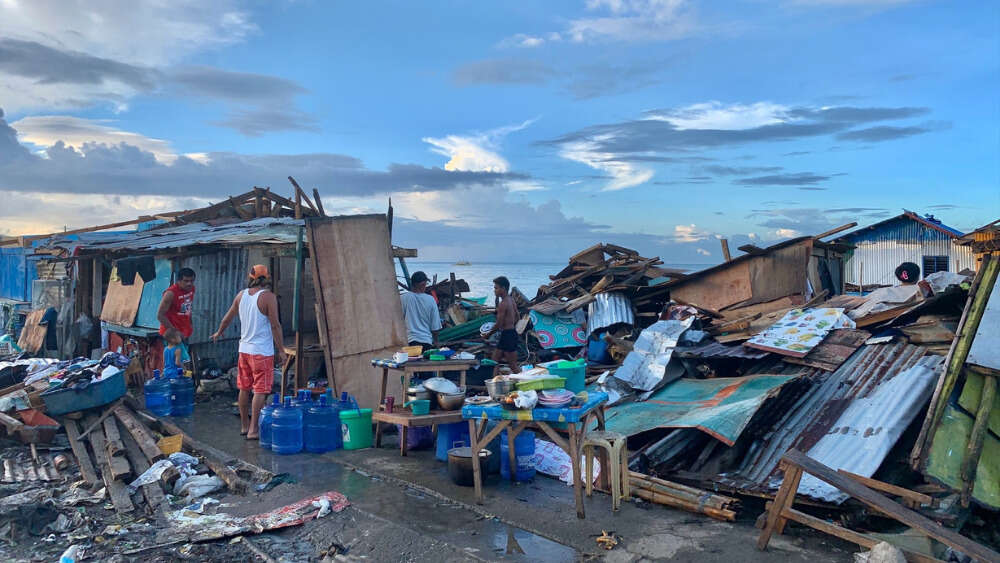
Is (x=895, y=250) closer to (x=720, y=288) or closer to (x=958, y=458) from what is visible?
(x=720, y=288)

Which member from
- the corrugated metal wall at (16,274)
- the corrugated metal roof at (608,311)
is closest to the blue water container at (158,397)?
the corrugated metal roof at (608,311)

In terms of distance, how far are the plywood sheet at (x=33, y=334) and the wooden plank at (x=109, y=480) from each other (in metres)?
9.63

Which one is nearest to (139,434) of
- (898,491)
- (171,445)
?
(171,445)

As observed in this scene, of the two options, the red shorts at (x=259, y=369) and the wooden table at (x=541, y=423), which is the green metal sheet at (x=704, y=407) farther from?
the red shorts at (x=259, y=369)

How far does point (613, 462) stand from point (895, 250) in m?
30.1

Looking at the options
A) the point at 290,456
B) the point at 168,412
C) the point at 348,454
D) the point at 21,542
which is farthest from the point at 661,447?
the point at 168,412

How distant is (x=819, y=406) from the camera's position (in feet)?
24.5

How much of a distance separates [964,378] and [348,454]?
6.42 m

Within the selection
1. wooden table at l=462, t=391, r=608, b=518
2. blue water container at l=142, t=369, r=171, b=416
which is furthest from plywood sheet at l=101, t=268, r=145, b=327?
wooden table at l=462, t=391, r=608, b=518

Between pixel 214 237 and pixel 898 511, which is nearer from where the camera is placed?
pixel 898 511

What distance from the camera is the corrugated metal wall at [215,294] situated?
1280 centimetres

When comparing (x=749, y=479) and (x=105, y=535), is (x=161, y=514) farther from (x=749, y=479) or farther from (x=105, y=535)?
(x=749, y=479)

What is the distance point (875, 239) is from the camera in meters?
31.8

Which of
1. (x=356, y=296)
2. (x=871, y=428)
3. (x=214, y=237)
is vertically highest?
(x=214, y=237)
